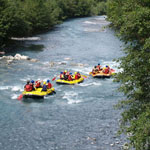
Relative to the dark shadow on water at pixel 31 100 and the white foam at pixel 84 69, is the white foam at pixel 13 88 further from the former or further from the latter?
the white foam at pixel 84 69

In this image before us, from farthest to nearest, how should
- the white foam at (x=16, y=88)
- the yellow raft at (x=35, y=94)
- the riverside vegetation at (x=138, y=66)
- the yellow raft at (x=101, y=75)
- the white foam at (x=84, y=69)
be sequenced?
the white foam at (x=84, y=69), the yellow raft at (x=101, y=75), the white foam at (x=16, y=88), the yellow raft at (x=35, y=94), the riverside vegetation at (x=138, y=66)

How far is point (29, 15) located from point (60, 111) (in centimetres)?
3459

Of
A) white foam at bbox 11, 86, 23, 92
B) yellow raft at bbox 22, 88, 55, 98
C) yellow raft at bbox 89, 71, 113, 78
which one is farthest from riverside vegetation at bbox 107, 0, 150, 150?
yellow raft at bbox 89, 71, 113, 78

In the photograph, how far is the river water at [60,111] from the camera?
44.7 feet

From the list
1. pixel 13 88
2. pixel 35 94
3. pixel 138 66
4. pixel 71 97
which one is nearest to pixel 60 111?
pixel 71 97

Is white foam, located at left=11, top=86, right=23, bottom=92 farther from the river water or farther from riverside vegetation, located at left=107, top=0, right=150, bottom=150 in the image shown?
riverside vegetation, located at left=107, top=0, right=150, bottom=150

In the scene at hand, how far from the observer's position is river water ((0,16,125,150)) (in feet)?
44.7

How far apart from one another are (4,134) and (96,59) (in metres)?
18.5

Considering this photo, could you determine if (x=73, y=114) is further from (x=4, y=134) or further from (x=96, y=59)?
(x=96, y=59)

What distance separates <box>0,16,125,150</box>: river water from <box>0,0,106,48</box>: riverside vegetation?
823 centimetres

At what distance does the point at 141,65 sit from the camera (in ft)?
28.3

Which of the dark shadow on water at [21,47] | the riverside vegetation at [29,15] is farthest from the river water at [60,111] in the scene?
the riverside vegetation at [29,15]

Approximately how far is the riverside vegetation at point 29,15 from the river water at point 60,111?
8233 millimetres

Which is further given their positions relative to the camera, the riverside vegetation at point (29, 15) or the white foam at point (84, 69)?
the riverside vegetation at point (29, 15)
